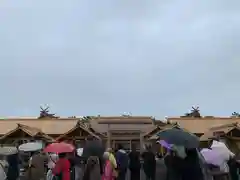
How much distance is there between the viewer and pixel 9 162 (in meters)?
12.8

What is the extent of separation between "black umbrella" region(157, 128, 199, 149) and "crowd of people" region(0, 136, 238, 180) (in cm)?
10

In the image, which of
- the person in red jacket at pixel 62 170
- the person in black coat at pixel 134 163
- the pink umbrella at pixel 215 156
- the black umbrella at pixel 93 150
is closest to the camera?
the pink umbrella at pixel 215 156

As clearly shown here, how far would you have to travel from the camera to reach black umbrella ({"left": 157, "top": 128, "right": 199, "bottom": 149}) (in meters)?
7.96

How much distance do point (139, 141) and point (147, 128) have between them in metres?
1.45

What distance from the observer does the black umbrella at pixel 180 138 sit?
26.1ft

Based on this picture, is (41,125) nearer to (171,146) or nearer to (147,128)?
(147,128)

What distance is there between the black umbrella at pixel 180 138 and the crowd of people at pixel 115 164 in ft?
0.33

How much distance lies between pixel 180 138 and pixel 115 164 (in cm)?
341

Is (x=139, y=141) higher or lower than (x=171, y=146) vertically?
higher

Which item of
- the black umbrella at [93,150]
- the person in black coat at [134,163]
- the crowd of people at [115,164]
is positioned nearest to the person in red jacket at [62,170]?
the crowd of people at [115,164]

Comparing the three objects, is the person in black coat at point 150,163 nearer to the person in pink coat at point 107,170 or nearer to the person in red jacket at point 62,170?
the person in pink coat at point 107,170

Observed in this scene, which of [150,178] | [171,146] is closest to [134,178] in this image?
[150,178]

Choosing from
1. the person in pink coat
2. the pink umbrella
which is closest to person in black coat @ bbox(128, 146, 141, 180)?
the person in pink coat

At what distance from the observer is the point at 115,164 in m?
11.2
